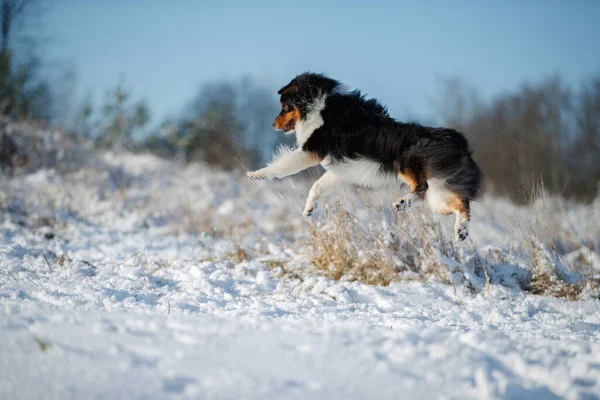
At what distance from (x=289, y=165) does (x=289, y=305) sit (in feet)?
4.72

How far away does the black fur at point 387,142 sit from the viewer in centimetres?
424

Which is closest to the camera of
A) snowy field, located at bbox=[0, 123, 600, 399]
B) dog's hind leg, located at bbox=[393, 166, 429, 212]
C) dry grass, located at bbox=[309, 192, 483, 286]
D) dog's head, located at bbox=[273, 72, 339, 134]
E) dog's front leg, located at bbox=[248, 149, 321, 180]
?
snowy field, located at bbox=[0, 123, 600, 399]

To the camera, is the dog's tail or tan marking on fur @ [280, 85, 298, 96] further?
tan marking on fur @ [280, 85, 298, 96]

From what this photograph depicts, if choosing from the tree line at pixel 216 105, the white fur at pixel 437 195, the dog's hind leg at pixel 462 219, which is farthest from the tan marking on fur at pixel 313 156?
the tree line at pixel 216 105

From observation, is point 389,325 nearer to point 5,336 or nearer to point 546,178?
point 5,336

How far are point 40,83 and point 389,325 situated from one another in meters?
19.5

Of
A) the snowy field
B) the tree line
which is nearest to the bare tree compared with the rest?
the tree line

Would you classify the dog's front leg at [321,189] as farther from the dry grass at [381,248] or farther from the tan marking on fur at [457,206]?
the tan marking on fur at [457,206]

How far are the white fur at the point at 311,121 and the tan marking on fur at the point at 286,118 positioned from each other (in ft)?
0.31

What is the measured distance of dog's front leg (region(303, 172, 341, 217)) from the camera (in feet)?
15.5

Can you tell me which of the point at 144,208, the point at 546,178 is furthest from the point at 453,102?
the point at 144,208

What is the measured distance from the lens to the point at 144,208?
9.80 metres

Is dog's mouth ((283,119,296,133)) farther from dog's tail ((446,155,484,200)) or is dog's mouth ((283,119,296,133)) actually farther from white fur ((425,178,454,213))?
dog's tail ((446,155,484,200))

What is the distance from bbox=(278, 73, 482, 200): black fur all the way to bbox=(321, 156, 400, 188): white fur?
0.05 m
